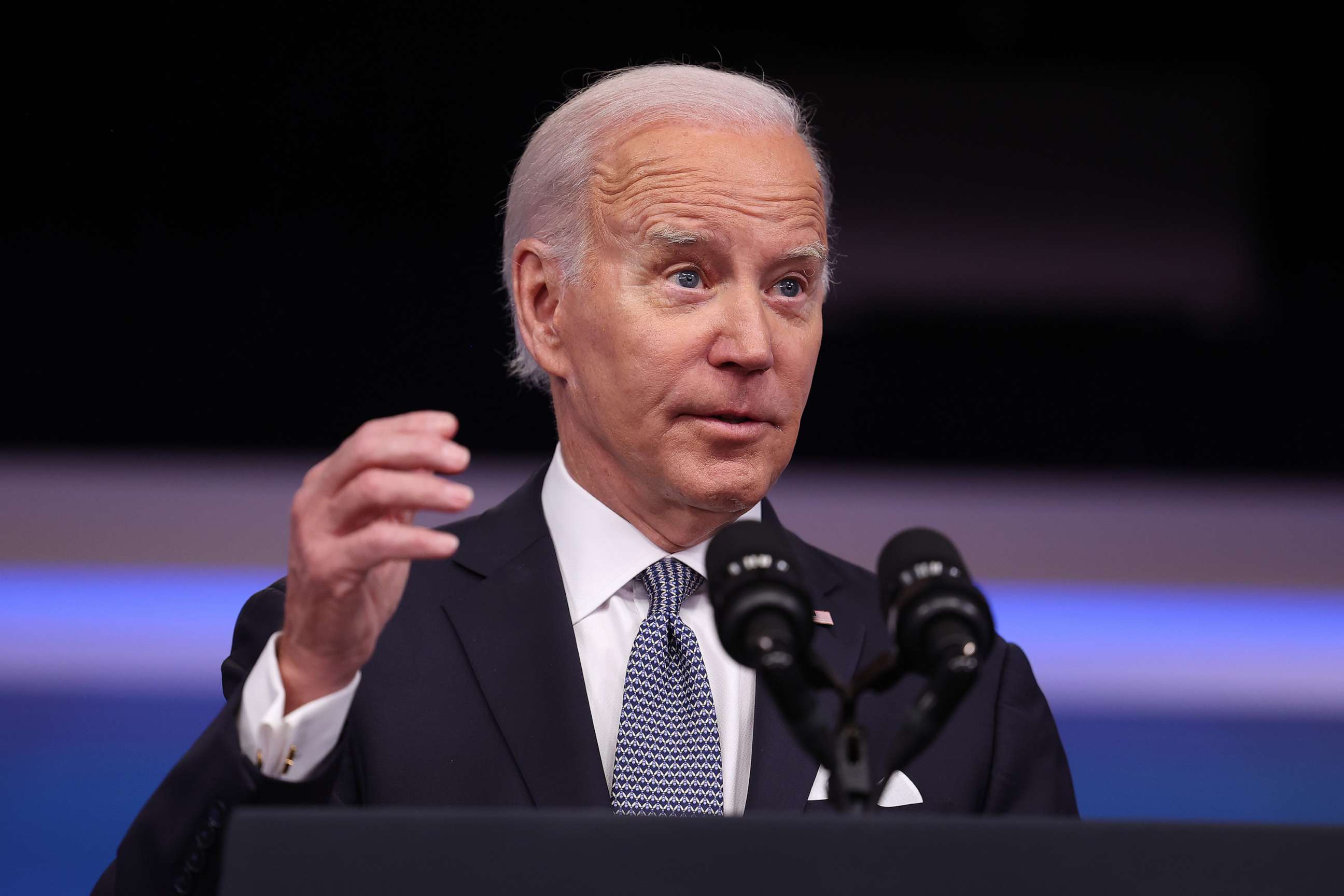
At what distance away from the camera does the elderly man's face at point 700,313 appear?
1.50 metres

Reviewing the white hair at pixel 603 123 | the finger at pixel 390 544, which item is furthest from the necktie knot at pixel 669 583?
the finger at pixel 390 544

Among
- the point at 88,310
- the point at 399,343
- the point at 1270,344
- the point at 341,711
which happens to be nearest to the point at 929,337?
the point at 1270,344

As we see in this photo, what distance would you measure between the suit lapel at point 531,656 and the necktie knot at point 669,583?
0.09m

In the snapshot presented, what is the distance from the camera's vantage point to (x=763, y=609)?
0.91 meters

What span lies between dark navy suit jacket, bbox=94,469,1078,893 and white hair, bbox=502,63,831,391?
12.9 inches

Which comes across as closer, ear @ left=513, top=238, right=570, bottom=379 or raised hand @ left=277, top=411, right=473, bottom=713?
raised hand @ left=277, top=411, right=473, bottom=713

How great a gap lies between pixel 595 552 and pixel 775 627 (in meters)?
0.68

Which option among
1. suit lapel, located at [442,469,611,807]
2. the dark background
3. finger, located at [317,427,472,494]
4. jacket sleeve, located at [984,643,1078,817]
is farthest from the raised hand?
the dark background

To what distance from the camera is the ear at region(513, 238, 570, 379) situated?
1648 mm

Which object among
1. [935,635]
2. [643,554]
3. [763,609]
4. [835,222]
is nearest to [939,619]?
[935,635]

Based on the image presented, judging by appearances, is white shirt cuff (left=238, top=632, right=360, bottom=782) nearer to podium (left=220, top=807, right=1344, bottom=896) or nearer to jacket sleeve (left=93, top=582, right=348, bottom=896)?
jacket sleeve (left=93, top=582, right=348, bottom=896)

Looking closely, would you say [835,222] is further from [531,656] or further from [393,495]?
[393,495]

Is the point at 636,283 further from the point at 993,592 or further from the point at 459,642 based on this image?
the point at 993,592

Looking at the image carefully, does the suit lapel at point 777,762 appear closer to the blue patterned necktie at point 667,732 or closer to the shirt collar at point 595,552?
the blue patterned necktie at point 667,732
